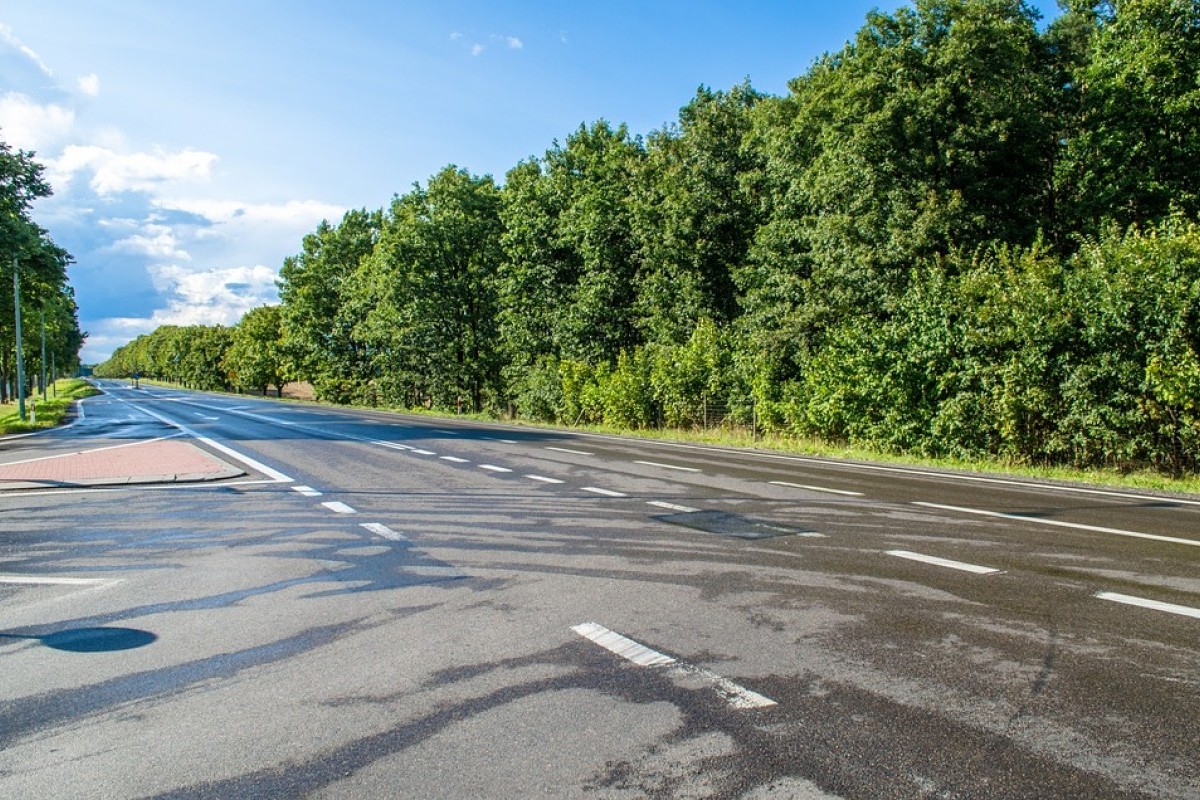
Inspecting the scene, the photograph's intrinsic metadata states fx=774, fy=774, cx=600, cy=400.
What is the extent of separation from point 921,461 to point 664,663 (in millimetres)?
14345

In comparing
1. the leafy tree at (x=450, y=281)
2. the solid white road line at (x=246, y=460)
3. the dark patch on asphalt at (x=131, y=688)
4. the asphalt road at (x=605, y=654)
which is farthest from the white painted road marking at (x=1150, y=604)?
the leafy tree at (x=450, y=281)

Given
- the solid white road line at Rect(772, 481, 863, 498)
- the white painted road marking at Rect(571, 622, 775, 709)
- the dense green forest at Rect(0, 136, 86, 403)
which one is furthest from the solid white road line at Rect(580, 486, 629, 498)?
the dense green forest at Rect(0, 136, 86, 403)

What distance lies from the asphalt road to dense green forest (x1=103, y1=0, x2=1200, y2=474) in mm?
5530

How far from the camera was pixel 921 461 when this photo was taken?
16938mm

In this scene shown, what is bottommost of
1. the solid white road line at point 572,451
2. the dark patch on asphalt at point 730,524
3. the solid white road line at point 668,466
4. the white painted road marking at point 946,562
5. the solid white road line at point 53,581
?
the solid white road line at point 572,451

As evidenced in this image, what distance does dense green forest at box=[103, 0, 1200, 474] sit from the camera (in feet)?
47.3

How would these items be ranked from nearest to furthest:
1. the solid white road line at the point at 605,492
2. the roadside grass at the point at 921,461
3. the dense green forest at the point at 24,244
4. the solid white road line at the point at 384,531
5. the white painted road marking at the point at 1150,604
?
the white painted road marking at the point at 1150,604
the solid white road line at the point at 384,531
the solid white road line at the point at 605,492
the roadside grass at the point at 921,461
the dense green forest at the point at 24,244

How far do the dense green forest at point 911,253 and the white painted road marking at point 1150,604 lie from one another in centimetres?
916

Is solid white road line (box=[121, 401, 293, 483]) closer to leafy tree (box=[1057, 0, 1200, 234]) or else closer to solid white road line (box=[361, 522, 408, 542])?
solid white road line (box=[361, 522, 408, 542])

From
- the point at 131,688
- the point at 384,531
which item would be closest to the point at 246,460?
the point at 384,531

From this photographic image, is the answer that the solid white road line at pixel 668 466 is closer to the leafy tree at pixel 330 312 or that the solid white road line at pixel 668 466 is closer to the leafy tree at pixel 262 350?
the leafy tree at pixel 330 312

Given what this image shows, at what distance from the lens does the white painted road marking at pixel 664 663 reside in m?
3.73

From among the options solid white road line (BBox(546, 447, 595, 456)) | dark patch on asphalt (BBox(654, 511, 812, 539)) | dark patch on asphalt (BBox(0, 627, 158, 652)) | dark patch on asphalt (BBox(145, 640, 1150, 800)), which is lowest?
solid white road line (BBox(546, 447, 595, 456))

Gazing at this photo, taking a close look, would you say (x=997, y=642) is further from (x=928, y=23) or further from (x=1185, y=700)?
(x=928, y=23)
